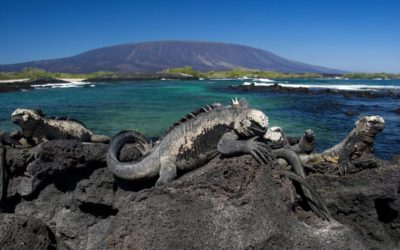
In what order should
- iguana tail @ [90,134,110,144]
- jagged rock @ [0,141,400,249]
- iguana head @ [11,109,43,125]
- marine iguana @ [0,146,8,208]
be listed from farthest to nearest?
iguana tail @ [90,134,110,144]
iguana head @ [11,109,43,125]
marine iguana @ [0,146,8,208]
jagged rock @ [0,141,400,249]

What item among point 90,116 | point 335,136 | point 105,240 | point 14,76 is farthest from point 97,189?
point 14,76

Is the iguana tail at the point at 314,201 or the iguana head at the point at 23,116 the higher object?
the iguana head at the point at 23,116

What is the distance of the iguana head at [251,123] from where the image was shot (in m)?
3.76

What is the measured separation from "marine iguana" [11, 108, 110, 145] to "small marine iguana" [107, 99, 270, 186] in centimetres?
166

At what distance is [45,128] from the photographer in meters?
5.69

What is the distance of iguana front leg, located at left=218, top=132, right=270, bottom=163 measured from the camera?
3.48 meters

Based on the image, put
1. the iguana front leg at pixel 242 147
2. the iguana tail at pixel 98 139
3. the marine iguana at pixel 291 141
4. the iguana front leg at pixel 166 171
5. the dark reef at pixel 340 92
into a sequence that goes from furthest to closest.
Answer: the dark reef at pixel 340 92 < the iguana tail at pixel 98 139 < the marine iguana at pixel 291 141 < the iguana front leg at pixel 166 171 < the iguana front leg at pixel 242 147

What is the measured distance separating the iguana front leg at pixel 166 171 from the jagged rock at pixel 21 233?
1137mm

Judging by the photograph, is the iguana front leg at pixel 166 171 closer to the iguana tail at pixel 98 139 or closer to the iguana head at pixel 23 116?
the iguana tail at pixel 98 139

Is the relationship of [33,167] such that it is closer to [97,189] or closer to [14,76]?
[97,189]

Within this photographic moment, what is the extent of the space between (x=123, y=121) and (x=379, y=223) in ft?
47.3

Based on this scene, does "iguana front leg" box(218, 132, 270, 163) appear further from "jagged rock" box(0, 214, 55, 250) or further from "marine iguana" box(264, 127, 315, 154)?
"jagged rock" box(0, 214, 55, 250)

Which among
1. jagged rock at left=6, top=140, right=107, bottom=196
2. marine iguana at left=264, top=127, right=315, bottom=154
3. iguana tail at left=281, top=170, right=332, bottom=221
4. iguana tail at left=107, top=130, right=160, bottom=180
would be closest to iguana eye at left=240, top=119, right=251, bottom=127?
marine iguana at left=264, top=127, right=315, bottom=154

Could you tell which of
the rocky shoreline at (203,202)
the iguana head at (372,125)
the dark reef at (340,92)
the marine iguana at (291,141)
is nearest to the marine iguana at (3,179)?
the rocky shoreline at (203,202)
